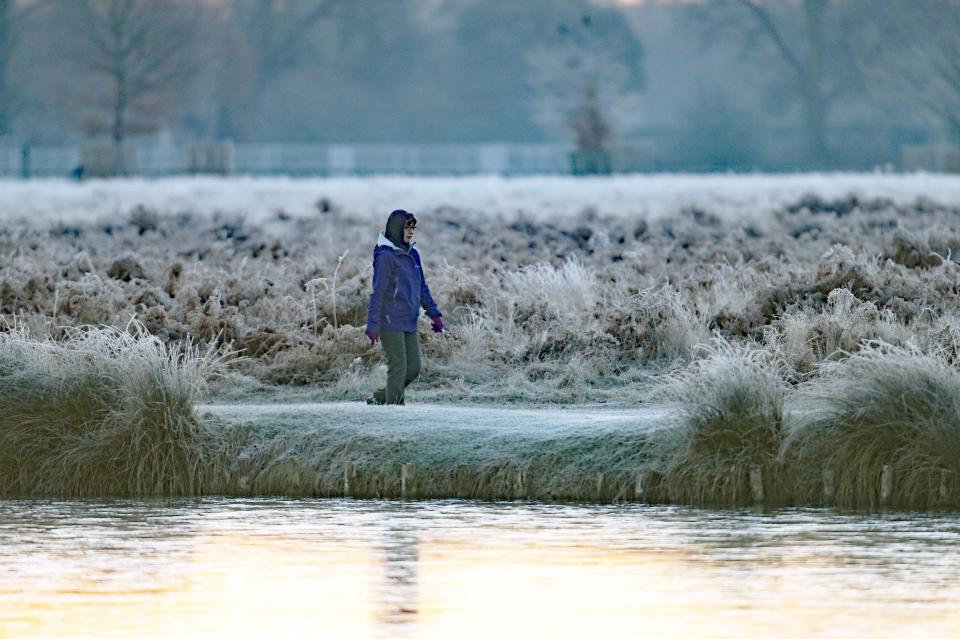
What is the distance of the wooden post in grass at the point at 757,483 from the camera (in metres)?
13.6

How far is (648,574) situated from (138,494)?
4.77 meters

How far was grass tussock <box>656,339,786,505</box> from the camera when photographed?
13.6 meters

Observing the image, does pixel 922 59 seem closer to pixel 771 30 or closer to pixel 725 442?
pixel 771 30

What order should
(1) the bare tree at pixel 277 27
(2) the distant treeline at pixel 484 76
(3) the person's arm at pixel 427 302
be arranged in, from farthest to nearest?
(1) the bare tree at pixel 277 27 → (2) the distant treeline at pixel 484 76 → (3) the person's arm at pixel 427 302

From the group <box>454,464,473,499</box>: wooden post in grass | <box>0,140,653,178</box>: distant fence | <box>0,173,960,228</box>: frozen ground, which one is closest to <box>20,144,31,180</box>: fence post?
<box>0,140,653,178</box>: distant fence

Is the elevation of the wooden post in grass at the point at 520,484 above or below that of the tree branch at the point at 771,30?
below

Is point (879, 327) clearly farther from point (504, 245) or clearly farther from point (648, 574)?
point (504, 245)

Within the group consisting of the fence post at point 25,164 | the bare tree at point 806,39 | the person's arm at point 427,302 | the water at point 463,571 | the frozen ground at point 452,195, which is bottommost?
the water at point 463,571

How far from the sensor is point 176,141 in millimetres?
91000

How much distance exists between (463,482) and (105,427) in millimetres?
2767

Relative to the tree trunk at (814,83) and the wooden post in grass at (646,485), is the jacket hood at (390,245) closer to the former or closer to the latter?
the wooden post in grass at (646,485)

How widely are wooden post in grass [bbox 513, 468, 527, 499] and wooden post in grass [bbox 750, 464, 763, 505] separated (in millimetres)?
1614

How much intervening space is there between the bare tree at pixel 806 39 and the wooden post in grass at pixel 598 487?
Answer: 7981 cm

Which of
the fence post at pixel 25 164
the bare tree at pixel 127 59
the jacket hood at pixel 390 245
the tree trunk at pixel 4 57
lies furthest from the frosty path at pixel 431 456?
the tree trunk at pixel 4 57
